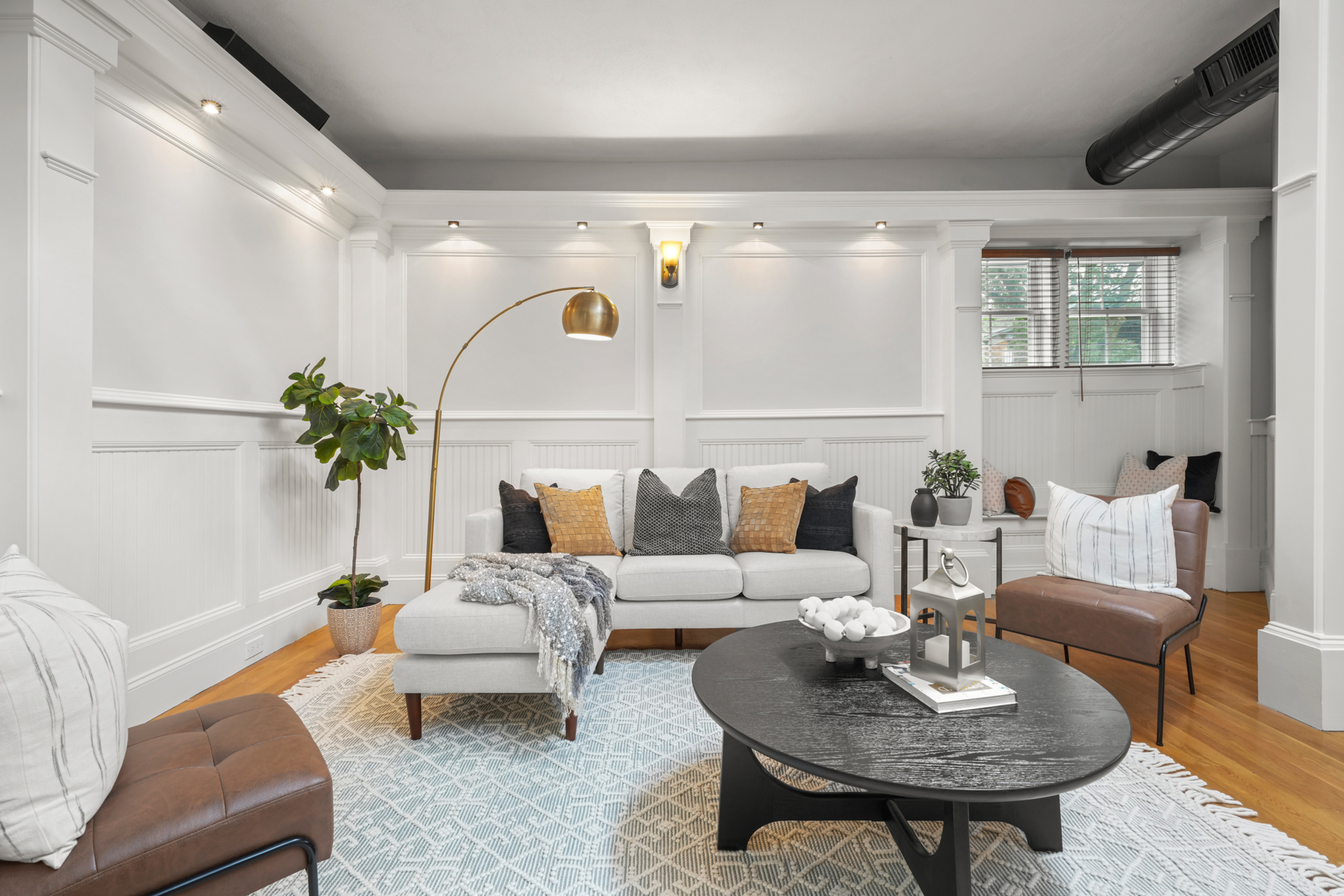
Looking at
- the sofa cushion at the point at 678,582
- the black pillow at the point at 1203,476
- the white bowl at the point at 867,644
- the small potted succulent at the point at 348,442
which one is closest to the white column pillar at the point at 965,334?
the black pillow at the point at 1203,476

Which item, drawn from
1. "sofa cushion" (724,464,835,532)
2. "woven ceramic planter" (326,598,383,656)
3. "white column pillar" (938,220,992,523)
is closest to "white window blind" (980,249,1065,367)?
"white column pillar" (938,220,992,523)

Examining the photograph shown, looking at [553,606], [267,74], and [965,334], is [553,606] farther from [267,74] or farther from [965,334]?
[965,334]

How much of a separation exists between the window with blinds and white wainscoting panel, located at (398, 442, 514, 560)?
3.73 m

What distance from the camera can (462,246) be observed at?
166 inches

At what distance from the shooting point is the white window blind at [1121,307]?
15.1 feet

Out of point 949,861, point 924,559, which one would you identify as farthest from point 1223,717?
point 949,861

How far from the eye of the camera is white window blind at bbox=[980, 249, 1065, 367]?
4621 millimetres

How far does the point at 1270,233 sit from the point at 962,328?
2275 millimetres

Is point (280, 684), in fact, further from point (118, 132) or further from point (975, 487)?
point (975, 487)

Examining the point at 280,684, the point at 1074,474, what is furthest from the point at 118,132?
the point at 1074,474

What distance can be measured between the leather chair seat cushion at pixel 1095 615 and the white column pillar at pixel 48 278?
3.38 metres

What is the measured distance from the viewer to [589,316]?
2.91 m

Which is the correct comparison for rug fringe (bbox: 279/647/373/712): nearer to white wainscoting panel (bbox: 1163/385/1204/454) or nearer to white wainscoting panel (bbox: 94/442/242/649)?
white wainscoting panel (bbox: 94/442/242/649)

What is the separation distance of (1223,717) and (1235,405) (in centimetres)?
286
